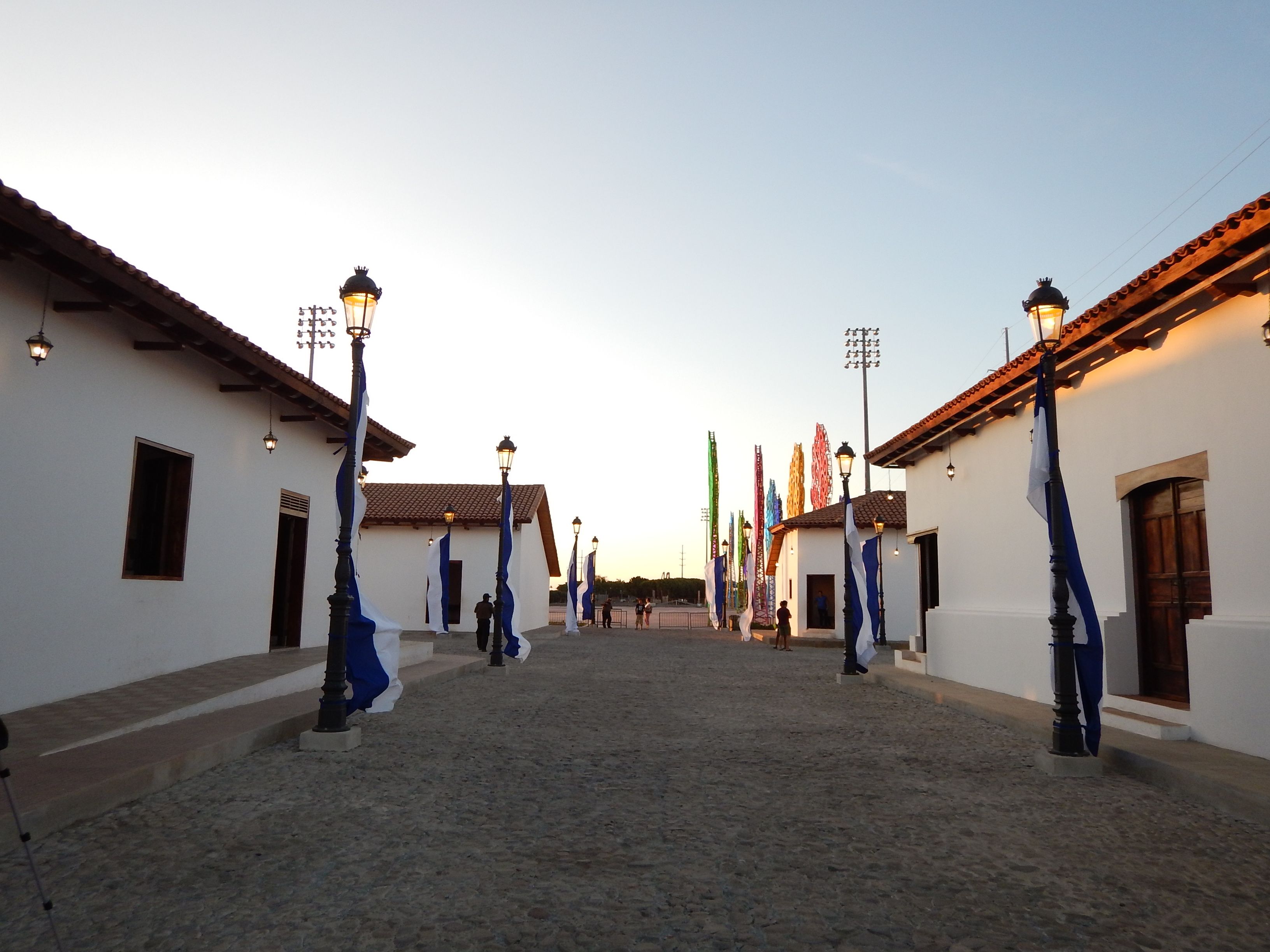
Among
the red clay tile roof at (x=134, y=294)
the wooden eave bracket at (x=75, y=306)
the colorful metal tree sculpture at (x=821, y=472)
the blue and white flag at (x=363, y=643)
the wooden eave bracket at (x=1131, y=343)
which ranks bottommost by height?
the blue and white flag at (x=363, y=643)

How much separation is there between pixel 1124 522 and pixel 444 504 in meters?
25.6

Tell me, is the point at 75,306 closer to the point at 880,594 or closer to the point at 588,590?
the point at 880,594

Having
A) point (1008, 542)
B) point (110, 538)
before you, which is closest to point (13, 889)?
point (110, 538)

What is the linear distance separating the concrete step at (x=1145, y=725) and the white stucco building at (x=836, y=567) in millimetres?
20298

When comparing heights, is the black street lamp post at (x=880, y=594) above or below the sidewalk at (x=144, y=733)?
above

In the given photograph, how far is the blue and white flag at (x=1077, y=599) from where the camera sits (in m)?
7.36

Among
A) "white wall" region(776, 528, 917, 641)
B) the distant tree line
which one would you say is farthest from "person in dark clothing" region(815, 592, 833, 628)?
the distant tree line

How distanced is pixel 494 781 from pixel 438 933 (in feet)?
9.84

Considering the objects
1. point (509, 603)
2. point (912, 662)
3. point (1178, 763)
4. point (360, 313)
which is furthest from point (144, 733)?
point (912, 662)

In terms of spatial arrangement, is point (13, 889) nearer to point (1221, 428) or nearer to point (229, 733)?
point (229, 733)

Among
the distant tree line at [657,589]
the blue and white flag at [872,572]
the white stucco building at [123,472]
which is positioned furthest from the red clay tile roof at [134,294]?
the distant tree line at [657,589]

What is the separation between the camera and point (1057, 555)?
761cm

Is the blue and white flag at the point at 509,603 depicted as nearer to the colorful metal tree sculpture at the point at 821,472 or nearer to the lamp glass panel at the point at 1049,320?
the lamp glass panel at the point at 1049,320

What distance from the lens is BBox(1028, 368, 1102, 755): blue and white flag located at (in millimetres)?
7355
